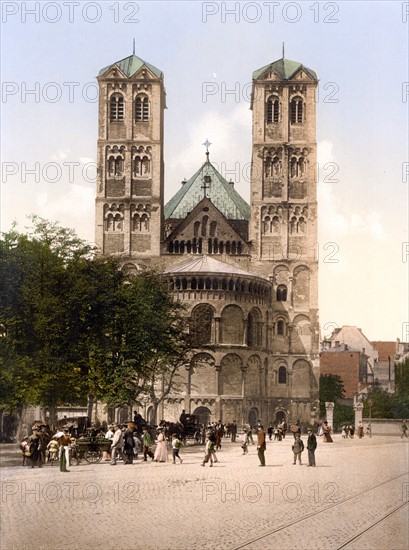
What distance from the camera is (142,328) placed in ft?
154

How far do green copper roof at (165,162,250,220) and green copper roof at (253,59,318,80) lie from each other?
36.7 feet

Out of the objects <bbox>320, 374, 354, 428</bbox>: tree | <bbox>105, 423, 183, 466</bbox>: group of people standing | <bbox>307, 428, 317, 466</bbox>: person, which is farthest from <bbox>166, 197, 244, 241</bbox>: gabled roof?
<bbox>307, 428, 317, 466</bbox>: person

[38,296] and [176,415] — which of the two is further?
[176,415]

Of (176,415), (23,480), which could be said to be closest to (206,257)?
(176,415)

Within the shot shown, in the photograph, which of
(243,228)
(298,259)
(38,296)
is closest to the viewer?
(38,296)

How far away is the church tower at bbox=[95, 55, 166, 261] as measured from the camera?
8312 cm

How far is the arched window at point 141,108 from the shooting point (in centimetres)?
8462

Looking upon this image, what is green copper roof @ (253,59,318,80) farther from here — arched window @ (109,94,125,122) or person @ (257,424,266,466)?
person @ (257,424,266,466)

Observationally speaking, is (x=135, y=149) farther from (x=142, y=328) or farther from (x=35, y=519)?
(x=35, y=519)

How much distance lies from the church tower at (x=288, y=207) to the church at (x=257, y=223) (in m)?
0.08

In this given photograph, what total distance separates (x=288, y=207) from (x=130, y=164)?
1360 centimetres

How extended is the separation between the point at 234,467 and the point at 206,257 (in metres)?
47.9

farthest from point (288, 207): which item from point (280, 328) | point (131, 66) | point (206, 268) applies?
point (131, 66)

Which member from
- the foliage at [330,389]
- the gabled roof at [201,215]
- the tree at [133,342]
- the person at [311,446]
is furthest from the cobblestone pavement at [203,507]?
the foliage at [330,389]
